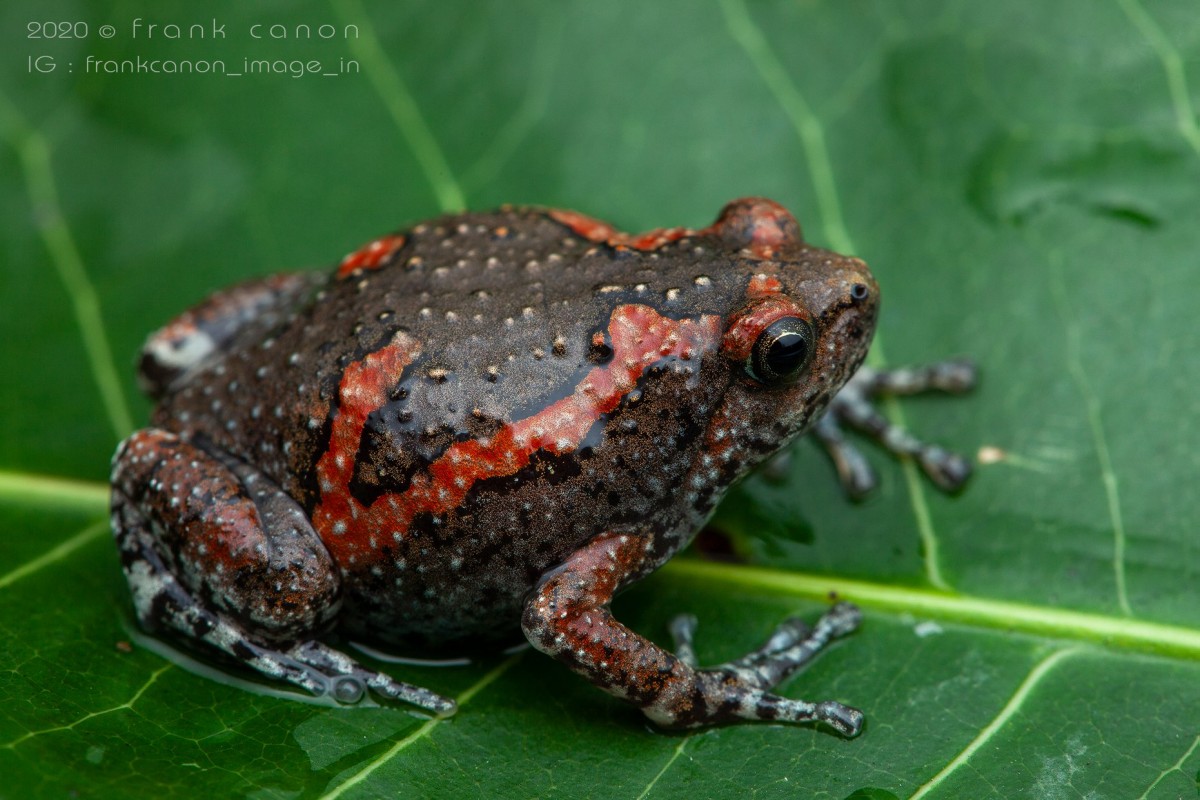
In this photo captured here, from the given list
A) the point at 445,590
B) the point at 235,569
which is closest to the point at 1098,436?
the point at 445,590

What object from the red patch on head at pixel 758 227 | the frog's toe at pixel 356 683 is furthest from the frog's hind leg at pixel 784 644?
the red patch on head at pixel 758 227

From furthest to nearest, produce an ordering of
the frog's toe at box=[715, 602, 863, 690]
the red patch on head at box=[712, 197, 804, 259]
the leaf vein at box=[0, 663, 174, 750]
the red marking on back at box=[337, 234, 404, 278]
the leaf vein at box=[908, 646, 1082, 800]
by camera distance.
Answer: the red marking on back at box=[337, 234, 404, 278] → the red patch on head at box=[712, 197, 804, 259] → the frog's toe at box=[715, 602, 863, 690] → the leaf vein at box=[908, 646, 1082, 800] → the leaf vein at box=[0, 663, 174, 750]

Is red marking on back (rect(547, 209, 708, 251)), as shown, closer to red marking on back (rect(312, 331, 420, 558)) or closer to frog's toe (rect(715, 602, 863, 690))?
red marking on back (rect(312, 331, 420, 558))

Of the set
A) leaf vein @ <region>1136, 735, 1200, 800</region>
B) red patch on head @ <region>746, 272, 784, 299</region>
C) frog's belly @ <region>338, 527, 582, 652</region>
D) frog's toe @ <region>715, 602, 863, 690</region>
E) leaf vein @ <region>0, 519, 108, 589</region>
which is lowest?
leaf vein @ <region>1136, 735, 1200, 800</region>

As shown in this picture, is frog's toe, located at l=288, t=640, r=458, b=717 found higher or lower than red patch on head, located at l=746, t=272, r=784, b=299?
lower

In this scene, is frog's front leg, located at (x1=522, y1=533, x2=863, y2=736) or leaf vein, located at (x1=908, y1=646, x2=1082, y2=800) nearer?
leaf vein, located at (x1=908, y1=646, x2=1082, y2=800)

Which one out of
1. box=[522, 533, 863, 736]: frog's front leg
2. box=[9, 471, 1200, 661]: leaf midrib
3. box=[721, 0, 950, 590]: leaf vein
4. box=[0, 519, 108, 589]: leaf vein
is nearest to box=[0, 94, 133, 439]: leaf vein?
box=[9, 471, 1200, 661]: leaf midrib

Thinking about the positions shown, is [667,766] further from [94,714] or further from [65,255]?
[65,255]
